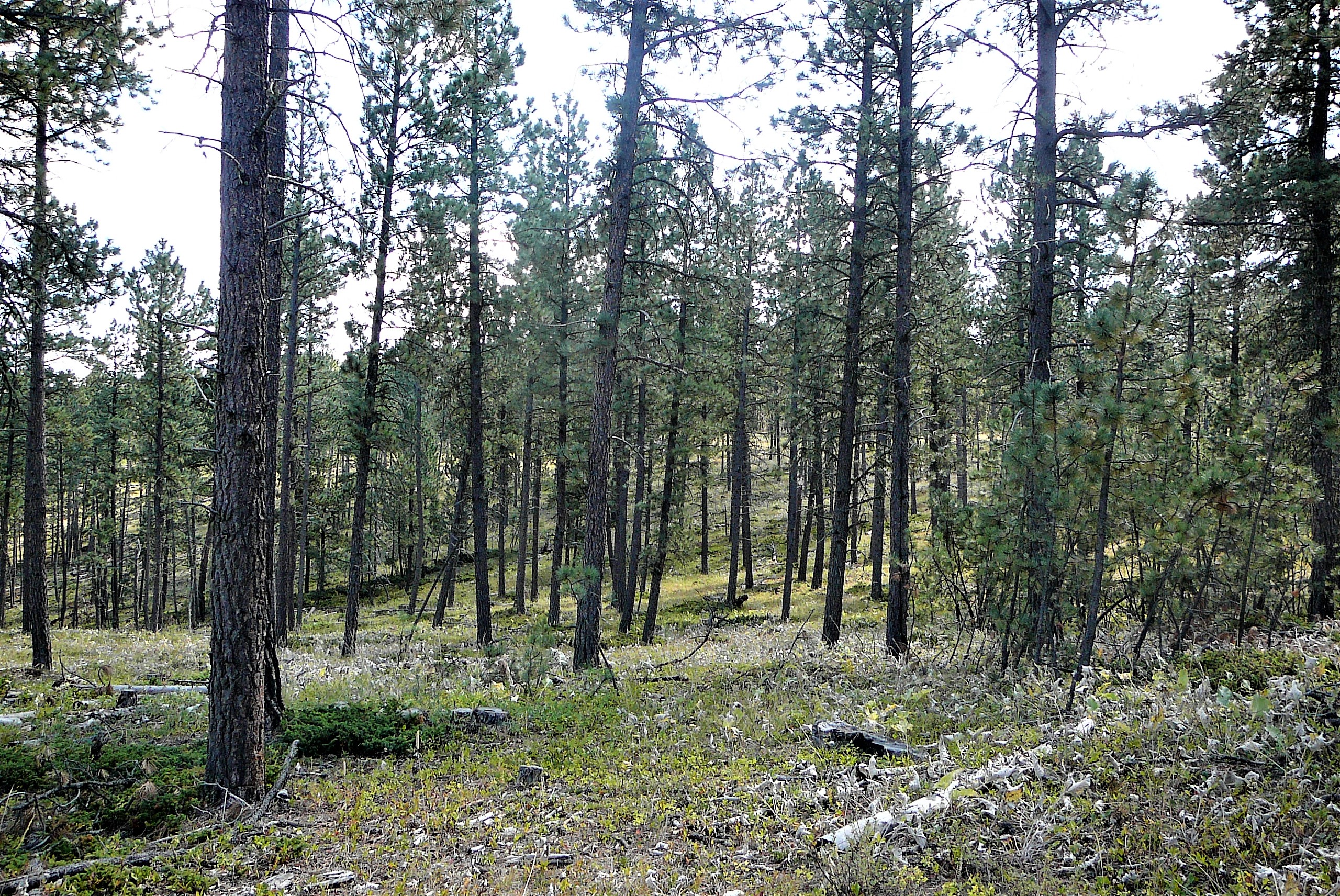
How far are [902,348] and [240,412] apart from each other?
30.5ft

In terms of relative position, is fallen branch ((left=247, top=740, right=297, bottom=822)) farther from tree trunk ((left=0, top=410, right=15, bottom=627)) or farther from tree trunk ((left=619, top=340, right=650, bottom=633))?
tree trunk ((left=0, top=410, right=15, bottom=627))

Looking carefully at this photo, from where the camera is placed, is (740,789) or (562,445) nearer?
(740,789)

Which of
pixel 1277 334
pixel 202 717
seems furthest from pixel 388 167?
pixel 1277 334

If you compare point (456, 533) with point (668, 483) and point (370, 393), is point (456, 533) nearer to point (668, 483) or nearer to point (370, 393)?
point (370, 393)

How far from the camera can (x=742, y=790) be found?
5777 millimetres

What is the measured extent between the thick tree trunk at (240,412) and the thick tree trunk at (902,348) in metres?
8.51

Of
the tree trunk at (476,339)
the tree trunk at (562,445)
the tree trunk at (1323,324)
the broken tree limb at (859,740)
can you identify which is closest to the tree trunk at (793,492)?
the tree trunk at (562,445)

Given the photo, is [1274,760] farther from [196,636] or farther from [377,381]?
[196,636]

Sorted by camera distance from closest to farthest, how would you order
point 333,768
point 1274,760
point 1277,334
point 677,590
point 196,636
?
point 1274,760 → point 333,768 → point 1277,334 → point 196,636 → point 677,590

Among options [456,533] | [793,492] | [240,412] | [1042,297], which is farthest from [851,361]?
[793,492]

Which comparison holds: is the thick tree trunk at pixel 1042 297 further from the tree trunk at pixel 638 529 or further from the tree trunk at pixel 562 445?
the tree trunk at pixel 638 529

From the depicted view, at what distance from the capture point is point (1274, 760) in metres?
4.50

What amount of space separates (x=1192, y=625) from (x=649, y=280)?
47.6 ft

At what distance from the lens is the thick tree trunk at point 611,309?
10.6 meters
